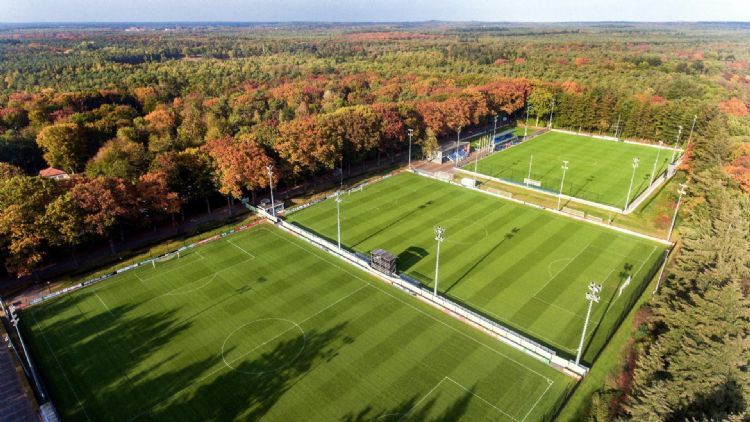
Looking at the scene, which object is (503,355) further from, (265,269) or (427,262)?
(265,269)

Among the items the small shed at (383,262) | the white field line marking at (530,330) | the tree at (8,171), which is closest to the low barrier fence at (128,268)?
the small shed at (383,262)

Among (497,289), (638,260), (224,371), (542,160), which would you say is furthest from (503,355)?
(542,160)

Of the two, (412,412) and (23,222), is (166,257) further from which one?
(412,412)

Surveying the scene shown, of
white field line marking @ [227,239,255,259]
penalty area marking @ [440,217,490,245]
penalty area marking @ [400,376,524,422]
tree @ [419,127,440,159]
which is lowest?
white field line marking @ [227,239,255,259]

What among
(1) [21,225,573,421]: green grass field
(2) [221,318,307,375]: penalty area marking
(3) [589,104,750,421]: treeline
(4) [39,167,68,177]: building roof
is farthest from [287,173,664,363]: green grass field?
(4) [39,167,68,177]: building roof

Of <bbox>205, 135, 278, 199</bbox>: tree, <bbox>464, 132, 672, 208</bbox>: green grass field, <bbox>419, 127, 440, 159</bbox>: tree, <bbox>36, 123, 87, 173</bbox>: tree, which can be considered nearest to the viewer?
<bbox>205, 135, 278, 199</bbox>: tree

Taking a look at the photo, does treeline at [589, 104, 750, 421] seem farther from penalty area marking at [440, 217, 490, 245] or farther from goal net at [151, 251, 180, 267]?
goal net at [151, 251, 180, 267]

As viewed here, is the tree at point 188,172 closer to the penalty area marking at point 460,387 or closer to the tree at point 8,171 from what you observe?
the tree at point 8,171
